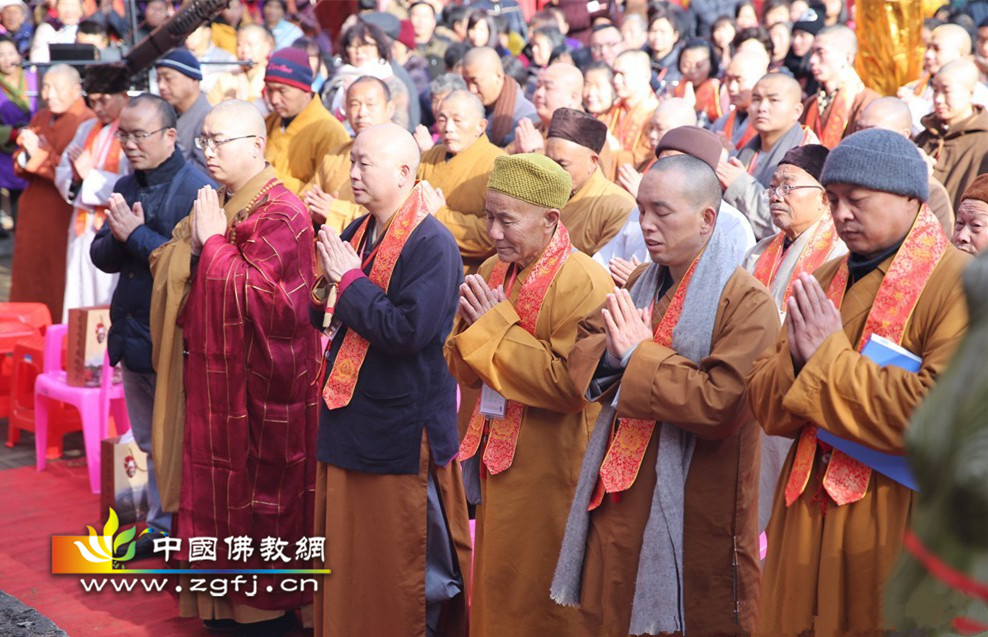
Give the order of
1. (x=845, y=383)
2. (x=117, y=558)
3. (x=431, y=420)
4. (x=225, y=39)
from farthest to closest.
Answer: (x=225, y=39)
(x=117, y=558)
(x=431, y=420)
(x=845, y=383)

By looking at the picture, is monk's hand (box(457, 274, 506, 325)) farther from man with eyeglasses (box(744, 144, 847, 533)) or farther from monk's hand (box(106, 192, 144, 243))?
monk's hand (box(106, 192, 144, 243))

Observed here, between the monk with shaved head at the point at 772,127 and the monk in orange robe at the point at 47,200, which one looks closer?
the monk with shaved head at the point at 772,127

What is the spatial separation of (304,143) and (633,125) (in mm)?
2178

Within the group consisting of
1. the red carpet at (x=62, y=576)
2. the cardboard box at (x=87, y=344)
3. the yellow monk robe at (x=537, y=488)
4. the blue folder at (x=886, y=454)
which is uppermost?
the blue folder at (x=886, y=454)

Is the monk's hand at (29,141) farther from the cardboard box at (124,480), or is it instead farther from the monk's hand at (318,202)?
the cardboard box at (124,480)

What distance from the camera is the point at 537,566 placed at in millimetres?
3664

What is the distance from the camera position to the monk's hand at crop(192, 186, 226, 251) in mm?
4336

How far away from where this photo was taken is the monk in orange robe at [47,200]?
27.0 feet

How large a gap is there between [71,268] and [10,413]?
111cm

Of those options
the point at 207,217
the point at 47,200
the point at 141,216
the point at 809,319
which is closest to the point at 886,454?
the point at 809,319

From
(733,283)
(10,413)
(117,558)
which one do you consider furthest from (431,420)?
(10,413)

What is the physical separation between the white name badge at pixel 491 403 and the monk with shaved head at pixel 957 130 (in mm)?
3630

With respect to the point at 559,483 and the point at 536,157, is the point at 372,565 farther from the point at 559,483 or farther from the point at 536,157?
the point at 536,157

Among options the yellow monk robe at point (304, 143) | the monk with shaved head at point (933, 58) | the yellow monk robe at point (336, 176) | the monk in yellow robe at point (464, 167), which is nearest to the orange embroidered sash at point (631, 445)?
the monk in yellow robe at point (464, 167)
